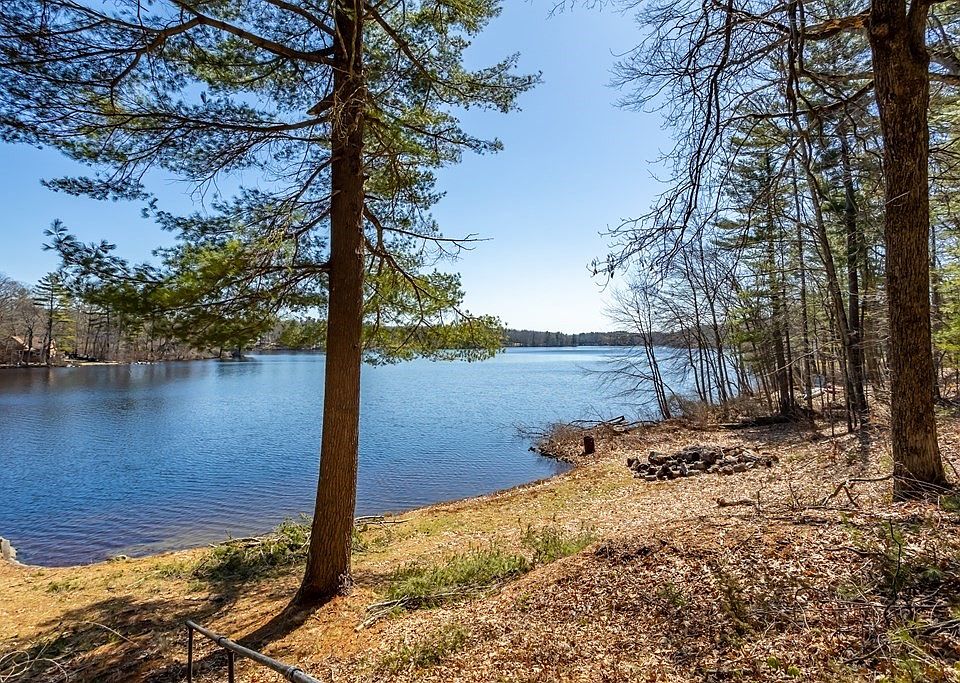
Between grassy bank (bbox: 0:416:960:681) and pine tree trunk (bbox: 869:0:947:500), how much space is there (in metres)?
0.61

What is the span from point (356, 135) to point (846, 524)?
5765 mm

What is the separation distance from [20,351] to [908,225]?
77.5m

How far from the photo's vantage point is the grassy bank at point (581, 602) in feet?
8.32

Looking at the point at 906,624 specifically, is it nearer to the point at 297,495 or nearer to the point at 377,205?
the point at 377,205

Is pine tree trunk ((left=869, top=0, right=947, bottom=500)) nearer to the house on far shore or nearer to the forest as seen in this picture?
the forest

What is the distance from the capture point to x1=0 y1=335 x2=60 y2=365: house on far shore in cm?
5411

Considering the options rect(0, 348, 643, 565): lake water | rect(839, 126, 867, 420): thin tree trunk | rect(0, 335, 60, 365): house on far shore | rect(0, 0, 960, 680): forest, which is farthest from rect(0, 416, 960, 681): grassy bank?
rect(0, 335, 60, 365): house on far shore

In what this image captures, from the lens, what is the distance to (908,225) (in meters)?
3.98

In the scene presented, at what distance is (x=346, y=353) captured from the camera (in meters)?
5.24

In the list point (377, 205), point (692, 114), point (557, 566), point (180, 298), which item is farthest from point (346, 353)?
point (692, 114)

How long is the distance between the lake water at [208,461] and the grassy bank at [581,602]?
3.51 metres

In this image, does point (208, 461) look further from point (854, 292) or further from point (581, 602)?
point (854, 292)

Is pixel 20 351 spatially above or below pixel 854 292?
below

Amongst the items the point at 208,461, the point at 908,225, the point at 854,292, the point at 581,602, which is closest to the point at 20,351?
the point at 208,461
